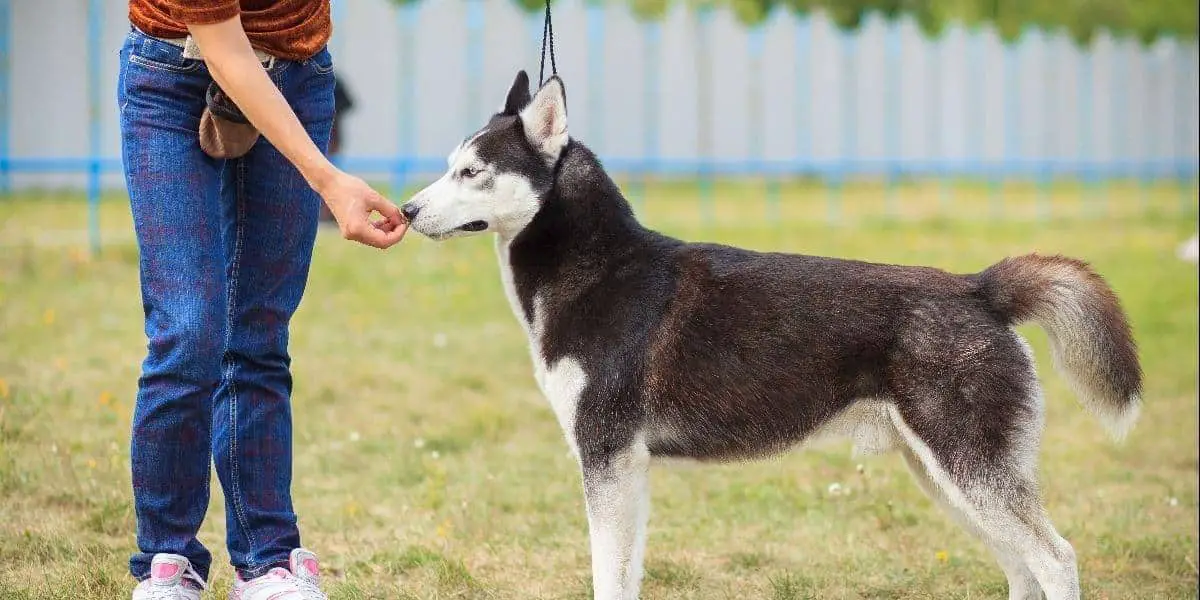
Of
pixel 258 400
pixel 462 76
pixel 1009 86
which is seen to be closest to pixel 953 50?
pixel 1009 86

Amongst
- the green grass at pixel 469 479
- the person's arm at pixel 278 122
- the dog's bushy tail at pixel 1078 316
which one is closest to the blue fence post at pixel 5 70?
the green grass at pixel 469 479

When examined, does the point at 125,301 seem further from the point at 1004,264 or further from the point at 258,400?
the point at 1004,264

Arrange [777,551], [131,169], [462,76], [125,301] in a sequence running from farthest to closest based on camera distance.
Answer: [462,76] → [125,301] → [777,551] → [131,169]

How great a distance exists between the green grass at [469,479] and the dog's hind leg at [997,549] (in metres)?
0.54

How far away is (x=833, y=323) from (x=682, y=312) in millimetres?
452

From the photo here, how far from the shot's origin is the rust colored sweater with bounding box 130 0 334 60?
321cm

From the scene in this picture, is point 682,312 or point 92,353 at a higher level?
point 682,312

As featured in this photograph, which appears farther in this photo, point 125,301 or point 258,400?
point 125,301

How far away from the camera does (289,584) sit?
149 inches

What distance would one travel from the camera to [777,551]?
4.97 m

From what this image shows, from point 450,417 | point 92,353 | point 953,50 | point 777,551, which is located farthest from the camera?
point 953,50

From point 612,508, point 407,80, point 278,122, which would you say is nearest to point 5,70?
point 407,80

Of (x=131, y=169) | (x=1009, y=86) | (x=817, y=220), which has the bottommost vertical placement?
(x=817, y=220)

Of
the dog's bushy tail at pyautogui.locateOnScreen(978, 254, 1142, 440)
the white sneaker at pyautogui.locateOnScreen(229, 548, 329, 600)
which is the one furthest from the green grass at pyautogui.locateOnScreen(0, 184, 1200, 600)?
the dog's bushy tail at pyautogui.locateOnScreen(978, 254, 1142, 440)
